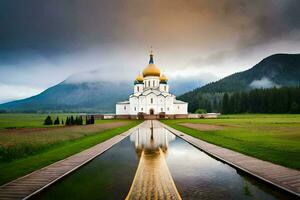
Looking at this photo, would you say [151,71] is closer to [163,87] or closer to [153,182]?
[163,87]

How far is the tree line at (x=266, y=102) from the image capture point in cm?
12062

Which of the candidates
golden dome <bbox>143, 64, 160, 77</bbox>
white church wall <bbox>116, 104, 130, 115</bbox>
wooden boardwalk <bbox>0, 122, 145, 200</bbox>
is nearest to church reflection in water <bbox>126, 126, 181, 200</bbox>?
wooden boardwalk <bbox>0, 122, 145, 200</bbox>

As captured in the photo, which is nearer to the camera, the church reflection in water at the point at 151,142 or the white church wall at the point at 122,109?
the church reflection in water at the point at 151,142

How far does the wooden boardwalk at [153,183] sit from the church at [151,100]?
257 ft

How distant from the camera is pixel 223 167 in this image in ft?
43.9

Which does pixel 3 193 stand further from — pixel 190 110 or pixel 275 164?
pixel 190 110

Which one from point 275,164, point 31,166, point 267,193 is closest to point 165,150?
point 275,164

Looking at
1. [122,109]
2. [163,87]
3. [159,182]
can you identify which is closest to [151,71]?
[163,87]

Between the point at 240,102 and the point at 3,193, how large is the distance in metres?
135

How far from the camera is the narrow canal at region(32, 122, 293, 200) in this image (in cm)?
901

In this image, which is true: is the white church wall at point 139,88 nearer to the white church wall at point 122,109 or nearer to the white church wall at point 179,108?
the white church wall at point 122,109

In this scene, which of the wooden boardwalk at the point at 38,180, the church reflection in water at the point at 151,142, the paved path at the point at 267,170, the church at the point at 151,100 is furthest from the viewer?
the church at the point at 151,100

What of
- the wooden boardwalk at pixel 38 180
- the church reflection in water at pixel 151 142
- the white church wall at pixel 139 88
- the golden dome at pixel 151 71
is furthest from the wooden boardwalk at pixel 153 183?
the white church wall at pixel 139 88

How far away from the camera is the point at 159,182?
1049 cm
